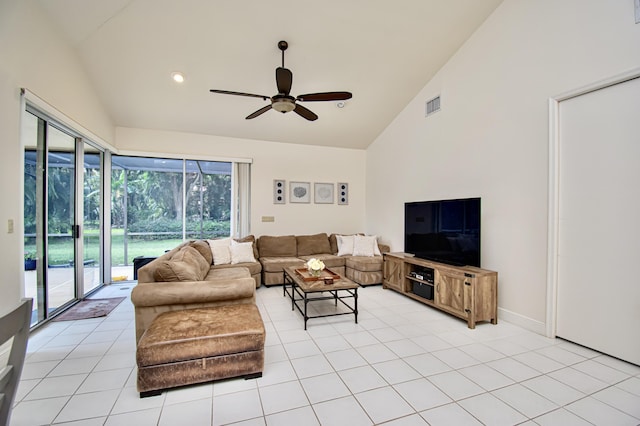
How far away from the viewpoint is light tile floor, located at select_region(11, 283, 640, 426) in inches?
70.2

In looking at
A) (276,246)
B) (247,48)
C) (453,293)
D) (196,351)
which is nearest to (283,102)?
(247,48)

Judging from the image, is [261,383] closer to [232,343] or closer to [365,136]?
[232,343]

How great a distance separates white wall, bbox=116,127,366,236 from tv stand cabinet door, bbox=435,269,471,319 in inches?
119

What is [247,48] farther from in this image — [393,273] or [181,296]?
[393,273]

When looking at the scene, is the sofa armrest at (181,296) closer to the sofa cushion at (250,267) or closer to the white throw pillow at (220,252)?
the sofa cushion at (250,267)

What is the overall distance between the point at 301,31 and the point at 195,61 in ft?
4.76

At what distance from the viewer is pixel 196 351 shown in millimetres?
2018

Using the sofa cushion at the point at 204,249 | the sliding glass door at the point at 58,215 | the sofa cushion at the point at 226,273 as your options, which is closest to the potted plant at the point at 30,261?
the sliding glass door at the point at 58,215

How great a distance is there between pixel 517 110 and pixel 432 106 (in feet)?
4.59

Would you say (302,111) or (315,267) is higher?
(302,111)

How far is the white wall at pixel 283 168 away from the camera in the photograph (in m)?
5.21

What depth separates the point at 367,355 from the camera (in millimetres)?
2555

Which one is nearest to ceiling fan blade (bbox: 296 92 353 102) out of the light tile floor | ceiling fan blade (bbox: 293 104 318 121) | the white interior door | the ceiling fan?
the ceiling fan

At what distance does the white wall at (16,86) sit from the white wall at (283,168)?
6.95ft
